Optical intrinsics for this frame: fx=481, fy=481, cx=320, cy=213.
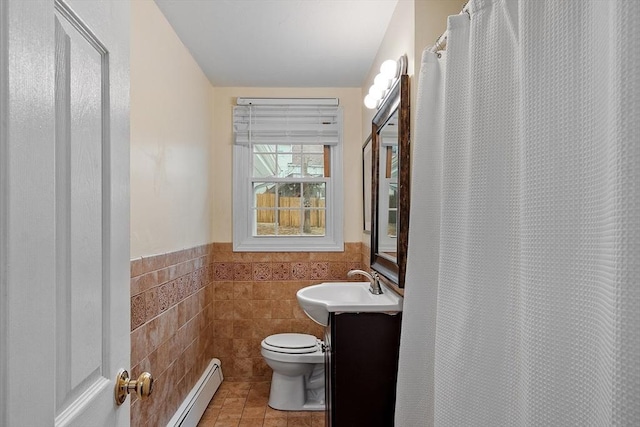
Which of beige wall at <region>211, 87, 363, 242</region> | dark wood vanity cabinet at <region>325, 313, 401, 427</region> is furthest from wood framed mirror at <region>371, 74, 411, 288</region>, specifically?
beige wall at <region>211, 87, 363, 242</region>

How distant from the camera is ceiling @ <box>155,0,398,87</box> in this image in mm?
2434

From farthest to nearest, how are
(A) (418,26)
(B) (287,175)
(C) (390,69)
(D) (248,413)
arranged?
(B) (287,175), (D) (248,413), (C) (390,69), (A) (418,26)

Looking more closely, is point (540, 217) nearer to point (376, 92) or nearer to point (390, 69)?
point (390, 69)

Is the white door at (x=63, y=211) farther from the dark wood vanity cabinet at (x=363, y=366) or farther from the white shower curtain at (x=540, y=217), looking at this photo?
the dark wood vanity cabinet at (x=363, y=366)

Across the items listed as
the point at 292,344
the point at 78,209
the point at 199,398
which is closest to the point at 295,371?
the point at 292,344

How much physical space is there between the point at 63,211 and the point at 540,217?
88cm

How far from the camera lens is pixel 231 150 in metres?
3.89

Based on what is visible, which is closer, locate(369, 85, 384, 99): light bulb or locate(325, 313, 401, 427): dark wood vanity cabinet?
locate(325, 313, 401, 427): dark wood vanity cabinet

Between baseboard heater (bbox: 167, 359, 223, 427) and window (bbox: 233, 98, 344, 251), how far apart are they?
3.13ft

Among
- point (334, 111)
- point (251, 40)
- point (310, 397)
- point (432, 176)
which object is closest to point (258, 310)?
point (310, 397)

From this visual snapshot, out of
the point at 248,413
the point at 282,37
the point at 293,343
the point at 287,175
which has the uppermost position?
the point at 282,37

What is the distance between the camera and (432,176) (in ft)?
5.47

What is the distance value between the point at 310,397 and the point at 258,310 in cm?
79

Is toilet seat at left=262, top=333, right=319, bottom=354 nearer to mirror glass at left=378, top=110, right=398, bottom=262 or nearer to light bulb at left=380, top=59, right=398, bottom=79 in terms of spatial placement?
mirror glass at left=378, top=110, right=398, bottom=262
